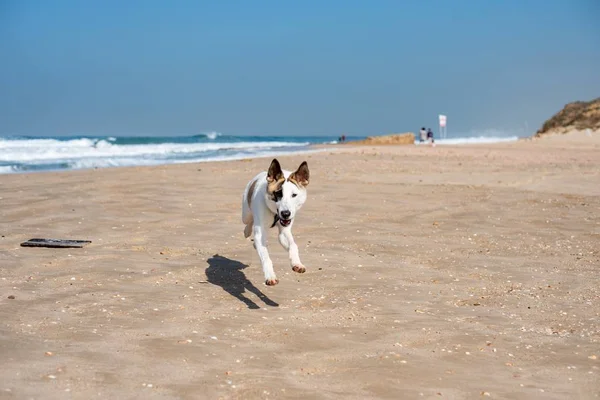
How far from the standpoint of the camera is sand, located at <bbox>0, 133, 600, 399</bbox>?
15.8 ft

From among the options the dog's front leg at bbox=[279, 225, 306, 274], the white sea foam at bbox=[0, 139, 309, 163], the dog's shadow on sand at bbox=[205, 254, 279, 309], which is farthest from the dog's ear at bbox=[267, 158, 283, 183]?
the white sea foam at bbox=[0, 139, 309, 163]

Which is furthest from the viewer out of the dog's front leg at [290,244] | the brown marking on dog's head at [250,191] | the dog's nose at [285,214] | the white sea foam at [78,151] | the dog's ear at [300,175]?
the white sea foam at [78,151]

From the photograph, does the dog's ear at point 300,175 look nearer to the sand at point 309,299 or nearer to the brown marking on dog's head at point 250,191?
the brown marking on dog's head at point 250,191

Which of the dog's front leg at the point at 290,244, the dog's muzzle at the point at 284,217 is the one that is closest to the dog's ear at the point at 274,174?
the dog's muzzle at the point at 284,217

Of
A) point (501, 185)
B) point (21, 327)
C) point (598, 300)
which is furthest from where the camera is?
point (501, 185)

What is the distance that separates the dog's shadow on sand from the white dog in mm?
439

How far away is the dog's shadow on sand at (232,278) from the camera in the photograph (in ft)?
24.0

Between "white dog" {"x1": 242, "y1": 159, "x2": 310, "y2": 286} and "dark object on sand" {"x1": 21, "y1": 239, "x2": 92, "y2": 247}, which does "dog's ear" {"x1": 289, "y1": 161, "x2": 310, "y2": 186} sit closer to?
"white dog" {"x1": 242, "y1": 159, "x2": 310, "y2": 286}

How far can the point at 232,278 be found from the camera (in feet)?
26.6

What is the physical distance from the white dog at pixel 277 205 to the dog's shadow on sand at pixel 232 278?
439mm

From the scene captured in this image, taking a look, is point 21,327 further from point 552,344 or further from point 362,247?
point 362,247

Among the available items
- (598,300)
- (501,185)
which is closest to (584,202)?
(501,185)

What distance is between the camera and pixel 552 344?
226 inches

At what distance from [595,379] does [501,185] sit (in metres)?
11.9
